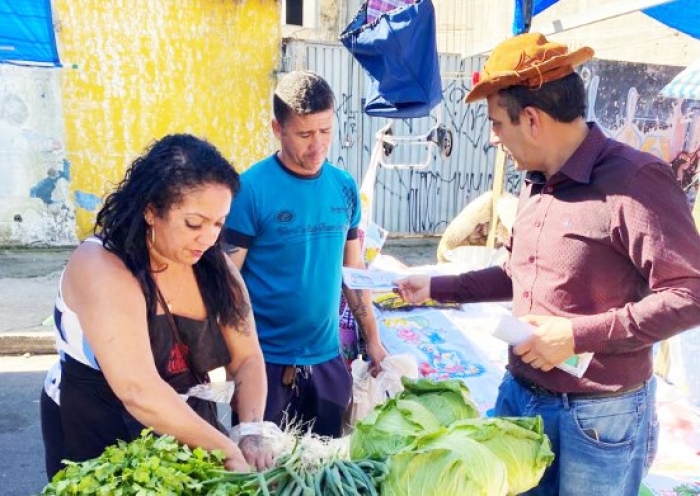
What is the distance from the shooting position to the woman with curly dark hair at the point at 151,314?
152 centimetres

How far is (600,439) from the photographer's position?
1.75 m

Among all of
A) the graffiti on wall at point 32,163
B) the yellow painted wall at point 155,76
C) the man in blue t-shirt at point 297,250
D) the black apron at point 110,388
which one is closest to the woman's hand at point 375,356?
the man in blue t-shirt at point 297,250

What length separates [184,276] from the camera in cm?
175

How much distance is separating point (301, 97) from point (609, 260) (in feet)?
4.42

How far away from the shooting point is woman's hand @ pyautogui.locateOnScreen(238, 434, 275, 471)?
1572mm

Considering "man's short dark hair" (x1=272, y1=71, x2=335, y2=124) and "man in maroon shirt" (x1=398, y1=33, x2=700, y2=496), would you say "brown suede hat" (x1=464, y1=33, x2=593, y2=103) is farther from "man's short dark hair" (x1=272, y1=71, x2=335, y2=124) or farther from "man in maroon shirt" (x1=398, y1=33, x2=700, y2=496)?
"man's short dark hair" (x1=272, y1=71, x2=335, y2=124)

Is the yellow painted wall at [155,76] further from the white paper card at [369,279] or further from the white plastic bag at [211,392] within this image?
the white plastic bag at [211,392]

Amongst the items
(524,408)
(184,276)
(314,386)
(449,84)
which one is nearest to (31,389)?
(314,386)

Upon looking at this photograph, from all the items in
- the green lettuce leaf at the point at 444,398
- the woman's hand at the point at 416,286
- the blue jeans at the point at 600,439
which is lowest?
the blue jeans at the point at 600,439

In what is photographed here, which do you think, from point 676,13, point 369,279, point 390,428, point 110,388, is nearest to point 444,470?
point 390,428

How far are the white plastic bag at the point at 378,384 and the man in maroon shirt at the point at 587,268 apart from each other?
3.12ft

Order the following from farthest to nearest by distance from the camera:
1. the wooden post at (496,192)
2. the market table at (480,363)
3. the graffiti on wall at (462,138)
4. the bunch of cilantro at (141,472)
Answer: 1. the graffiti on wall at (462,138)
2. the wooden post at (496,192)
3. the market table at (480,363)
4. the bunch of cilantro at (141,472)

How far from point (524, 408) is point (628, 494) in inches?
15.5

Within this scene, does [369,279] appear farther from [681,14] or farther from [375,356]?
[681,14]
